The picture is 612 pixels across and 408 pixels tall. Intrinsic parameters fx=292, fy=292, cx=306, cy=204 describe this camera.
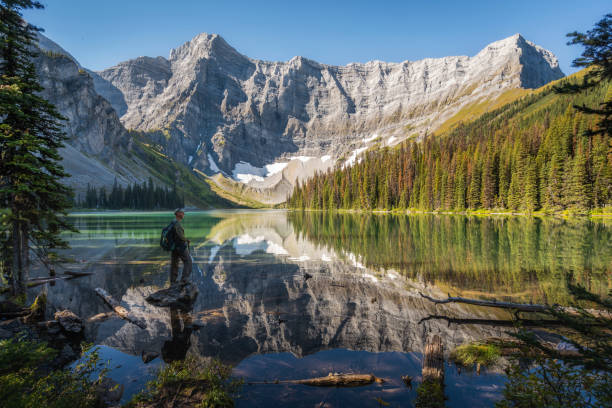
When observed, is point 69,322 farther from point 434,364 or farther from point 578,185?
point 578,185

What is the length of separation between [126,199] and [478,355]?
183692 millimetres

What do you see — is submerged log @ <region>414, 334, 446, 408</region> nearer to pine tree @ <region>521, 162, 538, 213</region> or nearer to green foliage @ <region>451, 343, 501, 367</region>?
green foliage @ <region>451, 343, 501, 367</region>

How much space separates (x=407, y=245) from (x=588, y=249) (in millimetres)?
12942

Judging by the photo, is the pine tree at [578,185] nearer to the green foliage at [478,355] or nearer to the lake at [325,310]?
the lake at [325,310]

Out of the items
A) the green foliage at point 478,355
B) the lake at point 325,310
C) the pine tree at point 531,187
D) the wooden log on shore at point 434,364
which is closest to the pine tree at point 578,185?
the pine tree at point 531,187

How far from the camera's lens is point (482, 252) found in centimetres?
2248

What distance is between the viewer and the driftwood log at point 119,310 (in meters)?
10.2

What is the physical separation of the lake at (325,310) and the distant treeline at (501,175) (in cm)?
2370

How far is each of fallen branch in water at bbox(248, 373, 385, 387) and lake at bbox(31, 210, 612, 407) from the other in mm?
164

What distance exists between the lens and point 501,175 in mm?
80688

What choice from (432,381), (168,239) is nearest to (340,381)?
(432,381)

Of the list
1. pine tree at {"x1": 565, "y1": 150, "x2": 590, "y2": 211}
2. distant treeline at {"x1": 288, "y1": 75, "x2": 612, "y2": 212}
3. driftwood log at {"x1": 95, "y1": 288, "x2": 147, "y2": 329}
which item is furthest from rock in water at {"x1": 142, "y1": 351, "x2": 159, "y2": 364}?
pine tree at {"x1": 565, "y1": 150, "x2": 590, "y2": 211}

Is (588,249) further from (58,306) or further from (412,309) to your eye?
(58,306)

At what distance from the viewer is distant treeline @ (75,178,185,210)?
14438 centimetres
